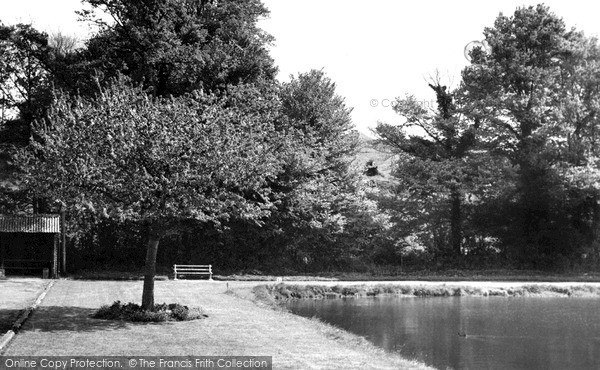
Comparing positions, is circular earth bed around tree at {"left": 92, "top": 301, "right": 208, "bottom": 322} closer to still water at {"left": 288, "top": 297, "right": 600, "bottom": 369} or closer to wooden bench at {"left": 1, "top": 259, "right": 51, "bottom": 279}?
still water at {"left": 288, "top": 297, "right": 600, "bottom": 369}

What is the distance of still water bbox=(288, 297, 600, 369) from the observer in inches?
891

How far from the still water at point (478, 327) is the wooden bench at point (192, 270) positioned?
34.0 ft

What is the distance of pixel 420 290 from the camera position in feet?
135

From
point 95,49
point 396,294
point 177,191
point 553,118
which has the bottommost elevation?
point 396,294

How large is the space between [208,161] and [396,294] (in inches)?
781

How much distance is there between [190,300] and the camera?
3259 cm

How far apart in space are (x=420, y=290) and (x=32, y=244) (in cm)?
2450

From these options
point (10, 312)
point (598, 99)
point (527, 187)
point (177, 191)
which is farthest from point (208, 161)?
point (598, 99)

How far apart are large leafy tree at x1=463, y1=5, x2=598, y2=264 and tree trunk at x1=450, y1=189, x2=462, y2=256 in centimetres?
461

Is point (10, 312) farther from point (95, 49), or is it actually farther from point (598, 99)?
point (598, 99)

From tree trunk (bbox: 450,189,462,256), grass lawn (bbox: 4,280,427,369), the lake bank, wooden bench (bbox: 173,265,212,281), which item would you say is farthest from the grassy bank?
tree trunk (bbox: 450,189,462,256)

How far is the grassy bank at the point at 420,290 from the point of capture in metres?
40.1

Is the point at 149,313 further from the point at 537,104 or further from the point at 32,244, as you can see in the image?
the point at 537,104

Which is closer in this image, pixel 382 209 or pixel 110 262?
pixel 110 262
